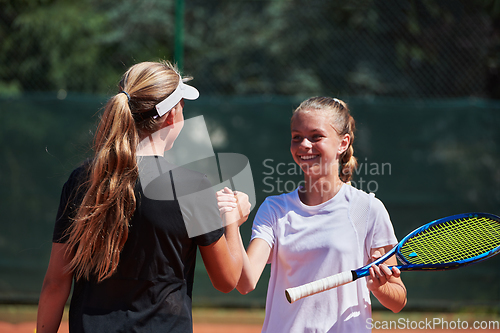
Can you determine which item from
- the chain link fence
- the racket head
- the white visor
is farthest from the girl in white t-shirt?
→ the chain link fence

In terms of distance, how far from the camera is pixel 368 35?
7.47 metres

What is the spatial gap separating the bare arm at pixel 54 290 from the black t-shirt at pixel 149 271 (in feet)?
0.26

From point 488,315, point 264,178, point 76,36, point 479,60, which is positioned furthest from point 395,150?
point 76,36

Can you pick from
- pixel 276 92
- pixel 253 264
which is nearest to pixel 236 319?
pixel 253 264

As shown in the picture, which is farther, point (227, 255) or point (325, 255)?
point (325, 255)

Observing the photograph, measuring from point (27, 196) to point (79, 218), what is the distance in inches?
143

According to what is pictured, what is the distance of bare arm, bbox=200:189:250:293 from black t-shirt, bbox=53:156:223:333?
81 millimetres

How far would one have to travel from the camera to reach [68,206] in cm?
159

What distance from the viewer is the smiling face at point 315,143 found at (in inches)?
81.1

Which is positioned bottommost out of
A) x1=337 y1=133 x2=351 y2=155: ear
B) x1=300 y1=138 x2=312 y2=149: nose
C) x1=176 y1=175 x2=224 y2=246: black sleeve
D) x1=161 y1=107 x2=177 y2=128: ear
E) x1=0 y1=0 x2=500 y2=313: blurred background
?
x1=176 y1=175 x2=224 y2=246: black sleeve

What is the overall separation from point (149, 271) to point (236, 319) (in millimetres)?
3363

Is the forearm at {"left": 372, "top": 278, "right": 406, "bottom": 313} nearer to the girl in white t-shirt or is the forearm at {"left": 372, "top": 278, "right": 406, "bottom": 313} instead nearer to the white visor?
the girl in white t-shirt

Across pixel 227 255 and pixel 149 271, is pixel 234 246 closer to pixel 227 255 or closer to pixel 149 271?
pixel 227 255

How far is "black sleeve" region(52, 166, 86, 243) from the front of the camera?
5.17 feet
